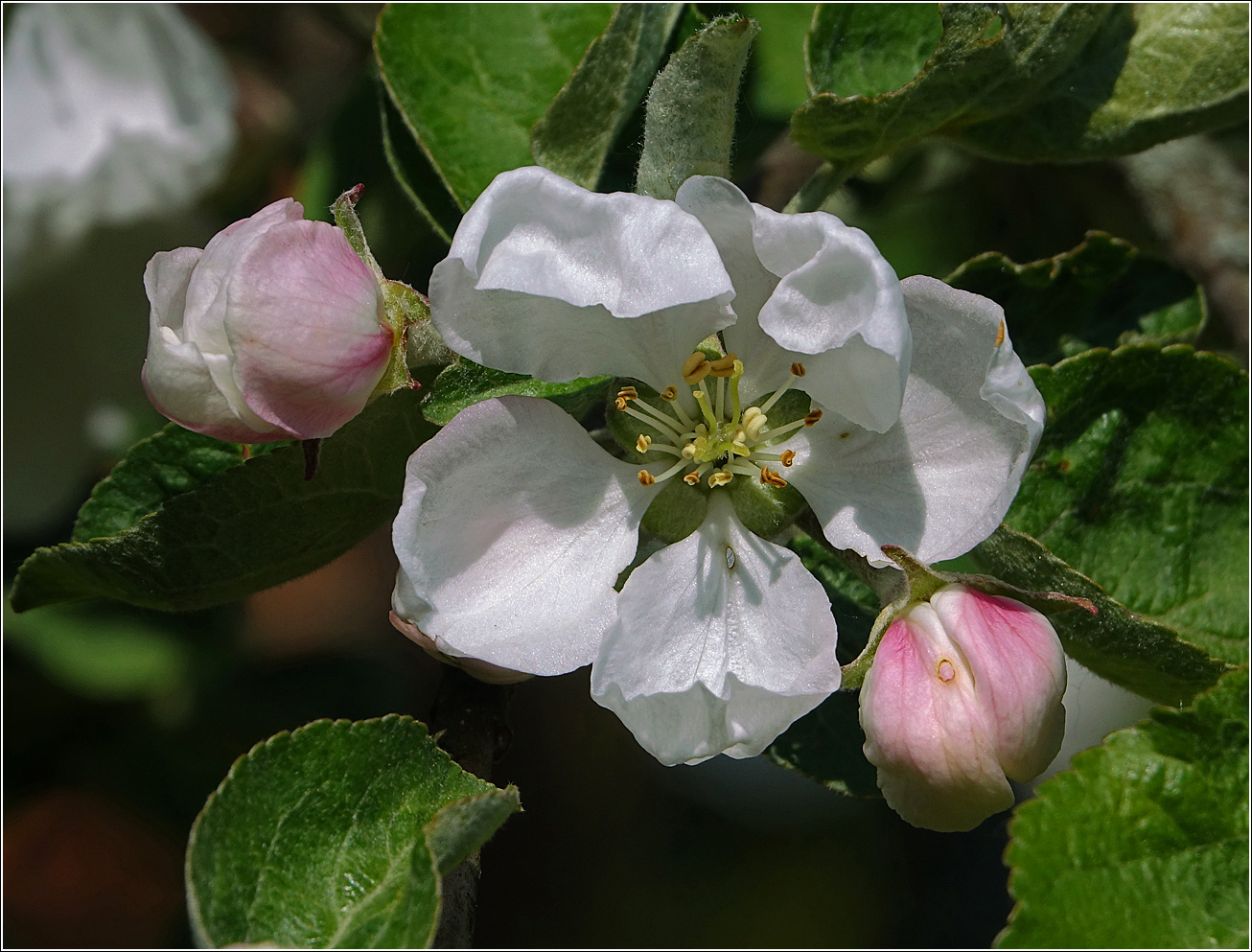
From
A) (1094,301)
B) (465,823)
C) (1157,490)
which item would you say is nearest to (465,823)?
(465,823)

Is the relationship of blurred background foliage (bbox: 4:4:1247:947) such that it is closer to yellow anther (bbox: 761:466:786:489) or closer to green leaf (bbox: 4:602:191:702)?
green leaf (bbox: 4:602:191:702)

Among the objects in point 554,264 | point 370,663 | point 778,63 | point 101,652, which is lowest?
point 370,663

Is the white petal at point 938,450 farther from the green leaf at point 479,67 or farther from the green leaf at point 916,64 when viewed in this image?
the green leaf at point 479,67

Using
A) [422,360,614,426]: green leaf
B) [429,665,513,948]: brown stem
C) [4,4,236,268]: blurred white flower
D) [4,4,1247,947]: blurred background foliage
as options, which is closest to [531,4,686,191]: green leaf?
[4,4,1247,947]: blurred background foliage

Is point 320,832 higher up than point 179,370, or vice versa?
point 179,370

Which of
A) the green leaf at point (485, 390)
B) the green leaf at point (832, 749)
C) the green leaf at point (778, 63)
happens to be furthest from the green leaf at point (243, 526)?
the green leaf at point (778, 63)

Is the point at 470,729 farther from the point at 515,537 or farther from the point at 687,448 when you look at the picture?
the point at 687,448

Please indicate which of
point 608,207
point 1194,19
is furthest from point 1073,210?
point 608,207
